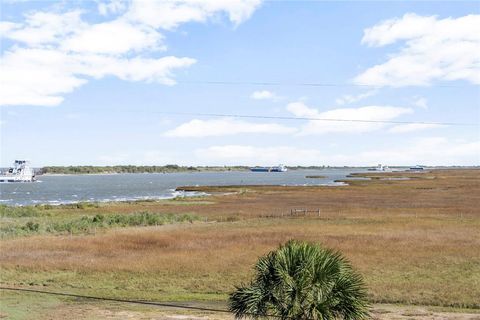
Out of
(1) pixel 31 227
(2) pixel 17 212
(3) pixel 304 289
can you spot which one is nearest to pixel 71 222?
(1) pixel 31 227

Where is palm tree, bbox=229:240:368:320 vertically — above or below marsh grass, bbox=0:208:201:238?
above

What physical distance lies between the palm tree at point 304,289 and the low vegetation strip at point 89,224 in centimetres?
3791

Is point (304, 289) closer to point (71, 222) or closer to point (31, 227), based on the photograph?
point (31, 227)

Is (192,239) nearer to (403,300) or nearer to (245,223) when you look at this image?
(245,223)

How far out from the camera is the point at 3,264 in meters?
29.7

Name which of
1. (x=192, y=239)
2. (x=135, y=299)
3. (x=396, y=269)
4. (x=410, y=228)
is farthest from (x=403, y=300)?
(x=410, y=228)

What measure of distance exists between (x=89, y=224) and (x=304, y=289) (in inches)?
1705

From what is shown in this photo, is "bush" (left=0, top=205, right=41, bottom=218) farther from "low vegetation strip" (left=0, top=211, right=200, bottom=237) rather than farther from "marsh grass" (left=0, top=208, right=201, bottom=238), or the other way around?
"low vegetation strip" (left=0, top=211, right=200, bottom=237)

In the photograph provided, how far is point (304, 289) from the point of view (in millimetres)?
11094

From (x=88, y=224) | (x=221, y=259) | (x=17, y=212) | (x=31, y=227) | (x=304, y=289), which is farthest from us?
(x=17, y=212)

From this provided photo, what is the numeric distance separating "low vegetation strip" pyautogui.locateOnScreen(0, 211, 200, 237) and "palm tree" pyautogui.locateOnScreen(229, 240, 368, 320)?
37.9 m

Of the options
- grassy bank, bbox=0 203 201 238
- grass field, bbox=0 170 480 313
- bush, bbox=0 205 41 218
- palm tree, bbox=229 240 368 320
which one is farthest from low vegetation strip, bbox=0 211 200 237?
palm tree, bbox=229 240 368 320

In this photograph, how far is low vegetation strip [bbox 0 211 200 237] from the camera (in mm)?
47094

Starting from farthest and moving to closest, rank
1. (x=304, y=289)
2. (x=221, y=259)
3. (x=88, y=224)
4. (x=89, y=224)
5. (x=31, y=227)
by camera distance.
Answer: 1. (x=89, y=224)
2. (x=88, y=224)
3. (x=31, y=227)
4. (x=221, y=259)
5. (x=304, y=289)
